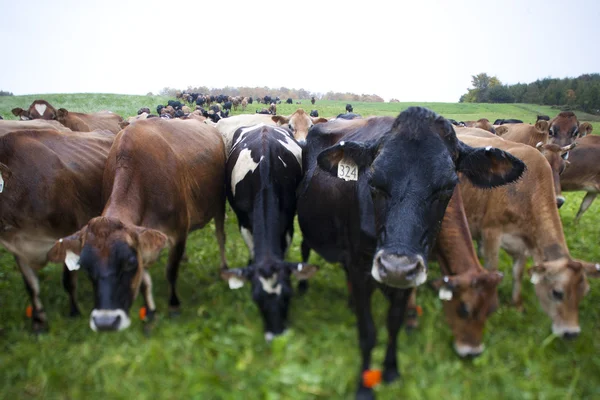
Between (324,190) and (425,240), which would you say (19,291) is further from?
(425,240)

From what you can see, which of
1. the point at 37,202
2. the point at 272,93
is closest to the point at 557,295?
the point at 37,202

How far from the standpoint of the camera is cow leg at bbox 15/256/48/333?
4480mm

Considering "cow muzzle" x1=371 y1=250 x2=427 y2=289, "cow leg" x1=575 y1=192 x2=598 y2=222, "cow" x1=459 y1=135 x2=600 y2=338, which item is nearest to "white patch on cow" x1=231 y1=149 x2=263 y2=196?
"cow muzzle" x1=371 y1=250 x2=427 y2=289

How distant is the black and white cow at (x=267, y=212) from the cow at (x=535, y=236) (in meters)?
2.43

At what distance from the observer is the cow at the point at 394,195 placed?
275cm

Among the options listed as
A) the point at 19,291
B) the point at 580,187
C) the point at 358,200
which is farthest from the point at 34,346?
the point at 580,187

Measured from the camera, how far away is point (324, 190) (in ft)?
14.5

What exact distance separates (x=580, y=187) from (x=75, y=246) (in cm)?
1097

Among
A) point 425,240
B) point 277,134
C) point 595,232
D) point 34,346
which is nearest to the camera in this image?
point 425,240

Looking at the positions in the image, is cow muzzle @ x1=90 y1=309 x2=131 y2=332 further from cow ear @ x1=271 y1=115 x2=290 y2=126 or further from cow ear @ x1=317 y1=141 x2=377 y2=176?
cow ear @ x1=271 y1=115 x2=290 y2=126

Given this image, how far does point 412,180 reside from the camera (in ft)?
9.40

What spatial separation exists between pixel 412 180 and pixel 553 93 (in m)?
58.7

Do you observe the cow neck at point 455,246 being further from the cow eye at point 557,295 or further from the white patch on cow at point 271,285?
the white patch on cow at point 271,285

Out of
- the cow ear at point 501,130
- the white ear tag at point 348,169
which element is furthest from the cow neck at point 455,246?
the cow ear at point 501,130
